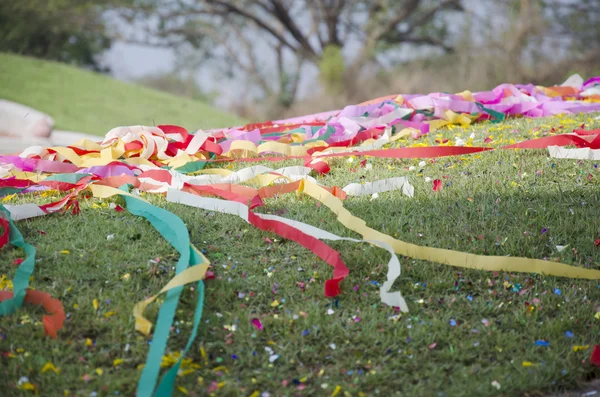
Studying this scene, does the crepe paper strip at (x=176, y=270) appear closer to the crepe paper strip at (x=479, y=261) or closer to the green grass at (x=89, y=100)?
the crepe paper strip at (x=479, y=261)

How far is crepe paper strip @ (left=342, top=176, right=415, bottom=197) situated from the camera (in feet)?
9.87

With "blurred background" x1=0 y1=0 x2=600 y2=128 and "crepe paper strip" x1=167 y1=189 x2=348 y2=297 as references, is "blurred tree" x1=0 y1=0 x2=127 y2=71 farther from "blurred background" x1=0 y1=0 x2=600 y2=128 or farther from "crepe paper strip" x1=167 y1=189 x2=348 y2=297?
"crepe paper strip" x1=167 y1=189 x2=348 y2=297

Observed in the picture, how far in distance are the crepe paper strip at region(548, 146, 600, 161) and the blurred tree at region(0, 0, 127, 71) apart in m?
14.6

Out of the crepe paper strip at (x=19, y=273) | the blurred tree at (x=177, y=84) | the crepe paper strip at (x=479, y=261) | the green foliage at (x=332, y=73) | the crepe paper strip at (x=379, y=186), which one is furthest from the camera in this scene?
the blurred tree at (x=177, y=84)

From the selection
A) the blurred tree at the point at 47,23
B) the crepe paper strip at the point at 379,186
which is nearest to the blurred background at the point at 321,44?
the blurred tree at the point at 47,23

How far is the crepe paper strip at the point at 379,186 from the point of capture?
3.01 m

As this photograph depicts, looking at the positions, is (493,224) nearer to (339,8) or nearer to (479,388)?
(479,388)

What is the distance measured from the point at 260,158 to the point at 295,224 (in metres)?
1.35

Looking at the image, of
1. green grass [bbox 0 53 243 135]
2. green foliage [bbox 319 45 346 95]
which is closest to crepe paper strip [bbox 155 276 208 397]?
green grass [bbox 0 53 243 135]

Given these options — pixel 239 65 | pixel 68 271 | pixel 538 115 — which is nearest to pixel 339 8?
pixel 239 65

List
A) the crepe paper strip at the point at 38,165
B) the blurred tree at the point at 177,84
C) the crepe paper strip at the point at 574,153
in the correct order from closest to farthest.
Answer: the crepe paper strip at the point at 574,153, the crepe paper strip at the point at 38,165, the blurred tree at the point at 177,84

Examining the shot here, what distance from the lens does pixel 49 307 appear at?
1980 mm

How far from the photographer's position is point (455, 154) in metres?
3.33

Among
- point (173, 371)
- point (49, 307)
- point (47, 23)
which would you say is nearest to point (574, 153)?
point (173, 371)
